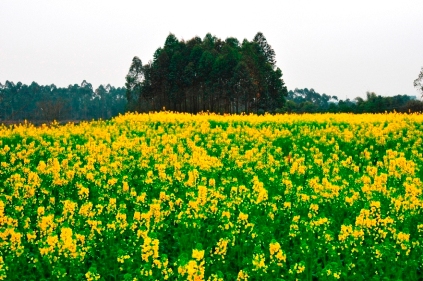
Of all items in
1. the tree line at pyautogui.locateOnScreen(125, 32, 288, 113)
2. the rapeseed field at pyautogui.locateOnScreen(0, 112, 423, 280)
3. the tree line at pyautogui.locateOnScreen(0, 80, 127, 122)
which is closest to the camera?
the rapeseed field at pyautogui.locateOnScreen(0, 112, 423, 280)

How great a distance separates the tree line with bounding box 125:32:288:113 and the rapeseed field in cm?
4167

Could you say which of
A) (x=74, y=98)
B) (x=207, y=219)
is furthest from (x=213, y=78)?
(x=74, y=98)

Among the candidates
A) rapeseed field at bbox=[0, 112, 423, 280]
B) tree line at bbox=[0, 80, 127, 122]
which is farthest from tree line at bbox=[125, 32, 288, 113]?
tree line at bbox=[0, 80, 127, 122]

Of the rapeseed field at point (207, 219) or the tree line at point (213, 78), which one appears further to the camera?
the tree line at point (213, 78)

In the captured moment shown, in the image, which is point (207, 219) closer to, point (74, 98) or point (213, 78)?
point (213, 78)

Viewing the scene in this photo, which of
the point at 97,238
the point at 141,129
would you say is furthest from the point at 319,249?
the point at 141,129

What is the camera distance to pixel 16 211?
872cm

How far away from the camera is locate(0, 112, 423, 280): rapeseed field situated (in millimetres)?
6418

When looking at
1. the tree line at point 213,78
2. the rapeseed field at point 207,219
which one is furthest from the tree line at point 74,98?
the rapeseed field at point 207,219

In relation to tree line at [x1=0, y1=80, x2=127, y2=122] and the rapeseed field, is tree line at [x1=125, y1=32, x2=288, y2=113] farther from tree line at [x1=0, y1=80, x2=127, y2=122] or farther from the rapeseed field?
tree line at [x1=0, y1=80, x2=127, y2=122]

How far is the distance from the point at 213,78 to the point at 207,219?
52016 mm

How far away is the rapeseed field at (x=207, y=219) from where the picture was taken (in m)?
6.42

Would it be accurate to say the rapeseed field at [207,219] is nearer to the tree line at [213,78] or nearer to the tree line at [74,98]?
the tree line at [213,78]

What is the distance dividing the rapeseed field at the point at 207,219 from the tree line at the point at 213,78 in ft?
137
